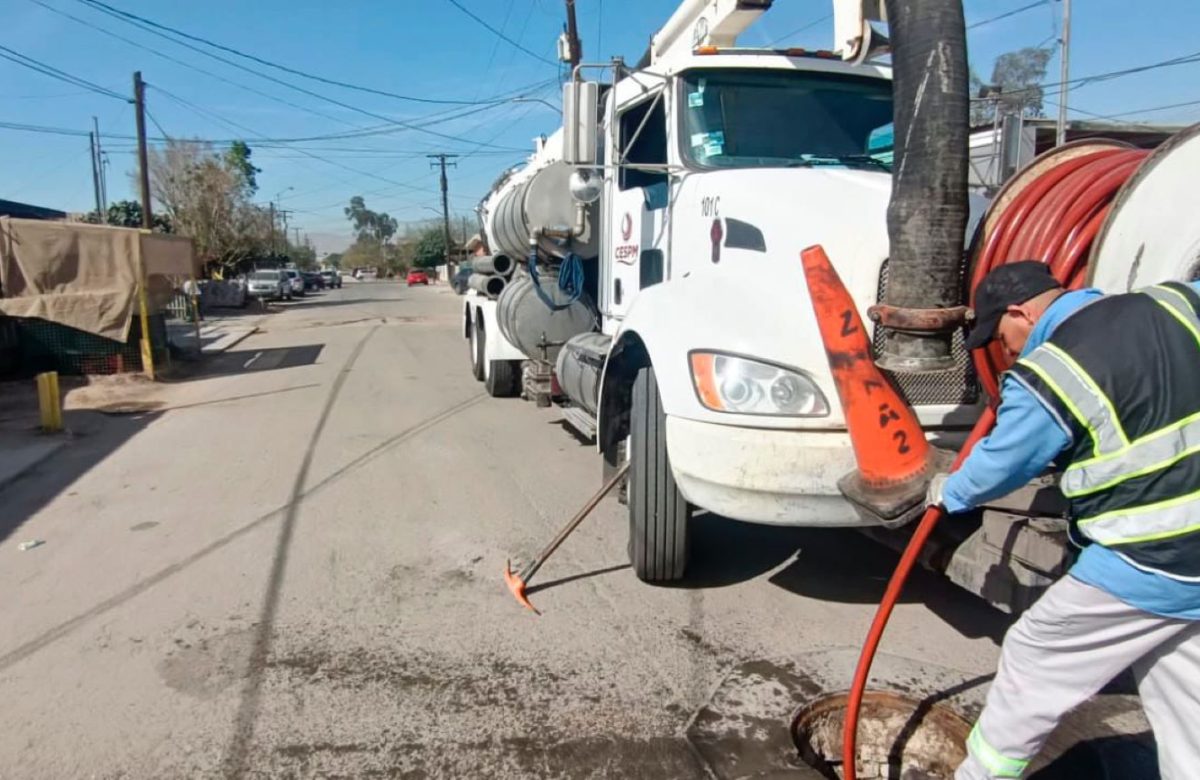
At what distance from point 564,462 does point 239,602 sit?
11.1 feet

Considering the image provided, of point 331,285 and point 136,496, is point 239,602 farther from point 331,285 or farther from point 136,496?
point 331,285

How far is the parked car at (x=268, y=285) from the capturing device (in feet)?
136

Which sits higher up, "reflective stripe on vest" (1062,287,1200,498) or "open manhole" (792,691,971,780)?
"reflective stripe on vest" (1062,287,1200,498)

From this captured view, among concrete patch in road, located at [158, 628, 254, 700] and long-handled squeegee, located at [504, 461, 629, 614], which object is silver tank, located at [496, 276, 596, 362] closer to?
long-handled squeegee, located at [504, 461, 629, 614]

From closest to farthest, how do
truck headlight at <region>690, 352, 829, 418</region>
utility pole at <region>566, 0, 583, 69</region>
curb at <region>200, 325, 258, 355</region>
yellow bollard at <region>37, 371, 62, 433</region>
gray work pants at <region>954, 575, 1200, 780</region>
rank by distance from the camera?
1. gray work pants at <region>954, 575, 1200, 780</region>
2. truck headlight at <region>690, 352, 829, 418</region>
3. yellow bollard at <region>37, 371, 62, 433</region>
4. curb at <region>200, 325, 258, 355</region>
5. utility pole at <region>566, 0, 583, 69</region>

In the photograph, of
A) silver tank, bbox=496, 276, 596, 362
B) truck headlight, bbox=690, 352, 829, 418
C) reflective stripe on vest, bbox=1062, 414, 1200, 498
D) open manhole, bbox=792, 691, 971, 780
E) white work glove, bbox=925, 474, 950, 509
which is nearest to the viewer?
reflective stripe on vest, bbox=1062, 414, 1200, 498

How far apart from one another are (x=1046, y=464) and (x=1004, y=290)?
54cm

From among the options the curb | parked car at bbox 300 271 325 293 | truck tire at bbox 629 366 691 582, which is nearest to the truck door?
truck tire at bbox 629 366 691 582

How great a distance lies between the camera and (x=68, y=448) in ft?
27.1

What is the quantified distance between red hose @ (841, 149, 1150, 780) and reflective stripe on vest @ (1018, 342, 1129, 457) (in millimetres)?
624

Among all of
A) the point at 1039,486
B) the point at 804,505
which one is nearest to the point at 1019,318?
the point at 1039,486

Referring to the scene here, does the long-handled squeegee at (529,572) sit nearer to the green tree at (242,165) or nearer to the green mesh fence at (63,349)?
the green mesh fence at (63,349)

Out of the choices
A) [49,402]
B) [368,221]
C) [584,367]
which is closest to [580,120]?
[584,367]

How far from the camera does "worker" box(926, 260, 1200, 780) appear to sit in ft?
6.33
